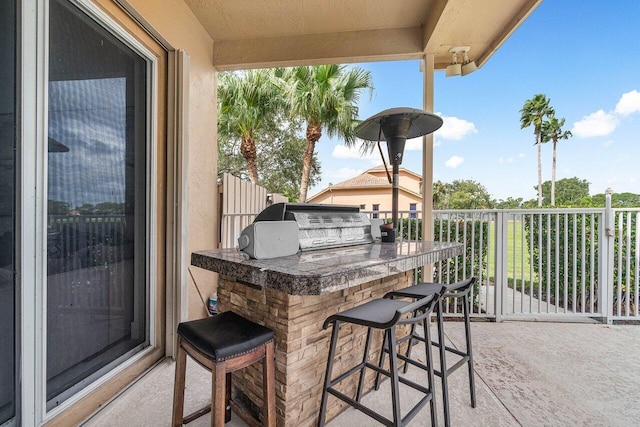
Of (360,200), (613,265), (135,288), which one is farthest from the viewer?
(360,200)

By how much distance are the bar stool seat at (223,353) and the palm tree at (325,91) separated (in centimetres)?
599

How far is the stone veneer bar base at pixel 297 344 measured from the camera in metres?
1.29

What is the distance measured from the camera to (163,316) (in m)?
2.32

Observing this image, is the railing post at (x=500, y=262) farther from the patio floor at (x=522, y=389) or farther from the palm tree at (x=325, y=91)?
the palm tree at (x=325, y=91)

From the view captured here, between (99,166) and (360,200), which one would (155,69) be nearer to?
(99,166)

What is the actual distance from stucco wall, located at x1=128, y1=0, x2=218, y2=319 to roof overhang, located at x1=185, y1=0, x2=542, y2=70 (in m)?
0.20

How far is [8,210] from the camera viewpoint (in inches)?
49.3

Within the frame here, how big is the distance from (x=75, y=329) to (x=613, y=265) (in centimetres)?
502

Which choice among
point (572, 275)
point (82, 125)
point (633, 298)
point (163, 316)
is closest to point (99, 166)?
point (82, 125)

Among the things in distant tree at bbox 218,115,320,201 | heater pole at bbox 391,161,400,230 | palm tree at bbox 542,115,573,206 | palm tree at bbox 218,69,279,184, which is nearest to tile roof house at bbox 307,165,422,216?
distant tree at bbox 218,115,320,201

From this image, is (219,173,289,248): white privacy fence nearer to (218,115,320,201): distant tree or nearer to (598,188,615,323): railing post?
(598,188,615,323): railing post

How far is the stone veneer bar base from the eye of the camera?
1291 millimetres

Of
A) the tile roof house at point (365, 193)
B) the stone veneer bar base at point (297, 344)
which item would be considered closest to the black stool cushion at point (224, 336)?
the stone veneer bar base at point (297, 344)

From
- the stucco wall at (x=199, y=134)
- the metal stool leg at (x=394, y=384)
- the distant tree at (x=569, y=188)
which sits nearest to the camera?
the metal stool leg at (x=394, y=384)
